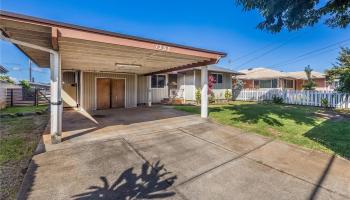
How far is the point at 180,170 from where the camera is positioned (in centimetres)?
343

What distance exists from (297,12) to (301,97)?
970cm

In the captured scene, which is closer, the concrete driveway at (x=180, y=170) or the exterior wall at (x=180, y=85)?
the concrete driveway at (x=180, y=170)

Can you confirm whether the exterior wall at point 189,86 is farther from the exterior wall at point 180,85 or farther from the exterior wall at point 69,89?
the exterior wall at point 69,89

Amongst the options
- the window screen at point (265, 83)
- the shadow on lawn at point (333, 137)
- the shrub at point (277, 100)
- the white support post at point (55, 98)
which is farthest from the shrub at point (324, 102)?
the white support post at point (55, 98)

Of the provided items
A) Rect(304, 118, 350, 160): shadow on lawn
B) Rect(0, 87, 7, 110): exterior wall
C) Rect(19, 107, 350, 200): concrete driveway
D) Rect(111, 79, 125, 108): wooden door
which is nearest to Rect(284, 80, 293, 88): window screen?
Rect(304, 118, 350, 160): shadow on lawn

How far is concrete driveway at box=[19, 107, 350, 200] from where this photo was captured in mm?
2734

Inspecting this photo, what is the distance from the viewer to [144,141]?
4902 mm

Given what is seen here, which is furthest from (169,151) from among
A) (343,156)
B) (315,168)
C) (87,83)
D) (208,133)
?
(87,83)

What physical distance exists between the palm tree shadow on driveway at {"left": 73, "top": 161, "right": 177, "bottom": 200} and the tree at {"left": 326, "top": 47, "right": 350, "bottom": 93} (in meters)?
13.5

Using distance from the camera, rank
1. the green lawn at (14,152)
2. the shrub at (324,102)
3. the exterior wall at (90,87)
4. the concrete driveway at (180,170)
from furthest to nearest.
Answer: the shrub at (324,102)
the exterior wall at (90,87)
the green lawn at (14,152)
the concrete driveway at (180,170)

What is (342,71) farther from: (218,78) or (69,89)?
(69,89)

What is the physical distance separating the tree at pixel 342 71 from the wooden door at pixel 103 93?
14.8 metres

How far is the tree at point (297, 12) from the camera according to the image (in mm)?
7262

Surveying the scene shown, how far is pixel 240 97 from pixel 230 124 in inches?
564
